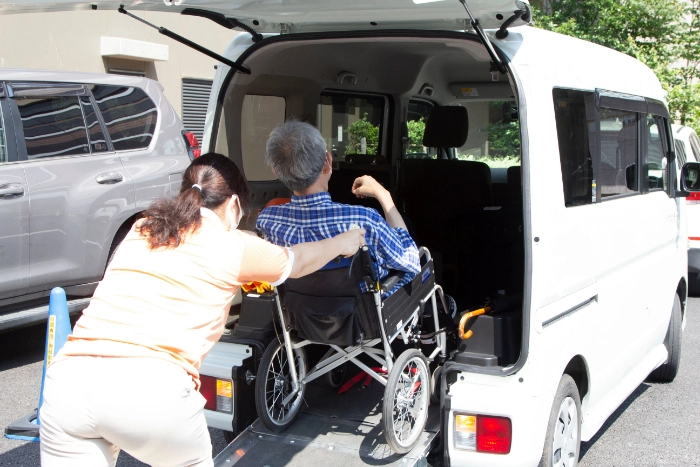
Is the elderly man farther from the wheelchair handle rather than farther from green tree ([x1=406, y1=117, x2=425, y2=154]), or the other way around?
green tree ([x1=406, y1=117, x2=425, y2=154])

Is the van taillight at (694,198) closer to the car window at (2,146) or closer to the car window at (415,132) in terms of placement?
the car window at (415,132)

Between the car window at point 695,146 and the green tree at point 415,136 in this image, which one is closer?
the green tree at point 415,136

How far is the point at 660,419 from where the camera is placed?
4.96 m

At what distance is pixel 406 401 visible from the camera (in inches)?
131

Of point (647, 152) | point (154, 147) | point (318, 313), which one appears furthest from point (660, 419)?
point (154, 147)

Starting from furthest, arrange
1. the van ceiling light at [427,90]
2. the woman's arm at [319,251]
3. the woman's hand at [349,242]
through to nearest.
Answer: the van ceiling light at [427,90] → the woman's hand at [349,242] → the woman's arm at [319,251]

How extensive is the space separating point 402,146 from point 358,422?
3.77m

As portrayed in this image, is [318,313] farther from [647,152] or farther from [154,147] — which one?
[154,147]

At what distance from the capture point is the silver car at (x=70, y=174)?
5.64m

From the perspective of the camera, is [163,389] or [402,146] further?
[402,146]

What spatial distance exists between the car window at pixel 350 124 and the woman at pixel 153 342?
335 centimetres

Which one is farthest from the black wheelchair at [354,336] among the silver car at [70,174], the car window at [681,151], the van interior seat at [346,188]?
the car window at [681,151]

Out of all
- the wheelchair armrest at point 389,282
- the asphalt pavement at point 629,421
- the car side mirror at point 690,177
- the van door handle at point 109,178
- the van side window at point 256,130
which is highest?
the van side window at point 256,130

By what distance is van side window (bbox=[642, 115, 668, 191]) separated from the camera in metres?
4.61
